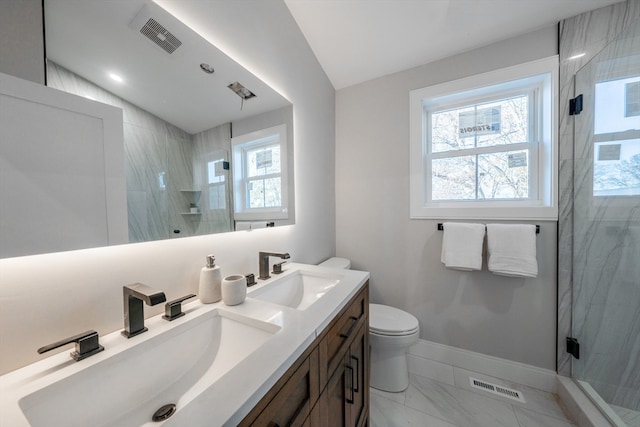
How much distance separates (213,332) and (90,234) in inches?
17.3

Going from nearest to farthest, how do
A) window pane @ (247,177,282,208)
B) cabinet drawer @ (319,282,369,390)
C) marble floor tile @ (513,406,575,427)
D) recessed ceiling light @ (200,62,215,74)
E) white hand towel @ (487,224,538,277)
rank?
cabinet drawer @ (319,282,369,390) < recessed ceiling light @ (200,62,215,74) < window pane @ (247,177,282,208) < marble floor tile @ (513,406,575,427) < white hand towel @ (487,224,538,277)

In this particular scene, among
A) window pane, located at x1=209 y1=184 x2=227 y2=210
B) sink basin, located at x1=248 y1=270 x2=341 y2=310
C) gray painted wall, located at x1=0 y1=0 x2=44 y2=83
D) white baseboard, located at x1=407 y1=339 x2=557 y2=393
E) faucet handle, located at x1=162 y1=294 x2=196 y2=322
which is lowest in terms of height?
white baseboard, located at x1=407 y1=339 x2=557 y2=393

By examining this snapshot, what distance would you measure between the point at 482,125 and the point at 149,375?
229 centimetres

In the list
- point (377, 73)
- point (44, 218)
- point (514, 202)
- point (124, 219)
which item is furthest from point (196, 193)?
point (514, 202)

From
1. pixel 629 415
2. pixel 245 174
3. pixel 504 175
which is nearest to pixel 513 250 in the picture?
pixel 504 175

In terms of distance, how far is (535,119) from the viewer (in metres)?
1.55

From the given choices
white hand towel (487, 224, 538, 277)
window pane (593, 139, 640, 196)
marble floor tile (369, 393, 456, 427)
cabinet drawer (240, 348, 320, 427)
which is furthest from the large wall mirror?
window pane (593, 139, 640, 196)

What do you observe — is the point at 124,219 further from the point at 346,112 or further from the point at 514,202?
the point at 514,202

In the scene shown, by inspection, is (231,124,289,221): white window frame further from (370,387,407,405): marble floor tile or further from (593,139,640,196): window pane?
(593,139,640,196): window pane

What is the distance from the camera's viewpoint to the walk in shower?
1179 millimetres

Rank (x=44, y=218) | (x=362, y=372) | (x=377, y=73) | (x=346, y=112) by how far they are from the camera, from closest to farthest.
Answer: (x=44, y=218)
(x=362, y=372)
(x=377, y=73)
(x=346, y=112)

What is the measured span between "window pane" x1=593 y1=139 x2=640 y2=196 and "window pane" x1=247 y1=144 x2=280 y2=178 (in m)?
1.85

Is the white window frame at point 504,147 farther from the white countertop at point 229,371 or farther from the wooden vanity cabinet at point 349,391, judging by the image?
the white countertop at point 229,371

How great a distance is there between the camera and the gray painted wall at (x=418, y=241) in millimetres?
1490
